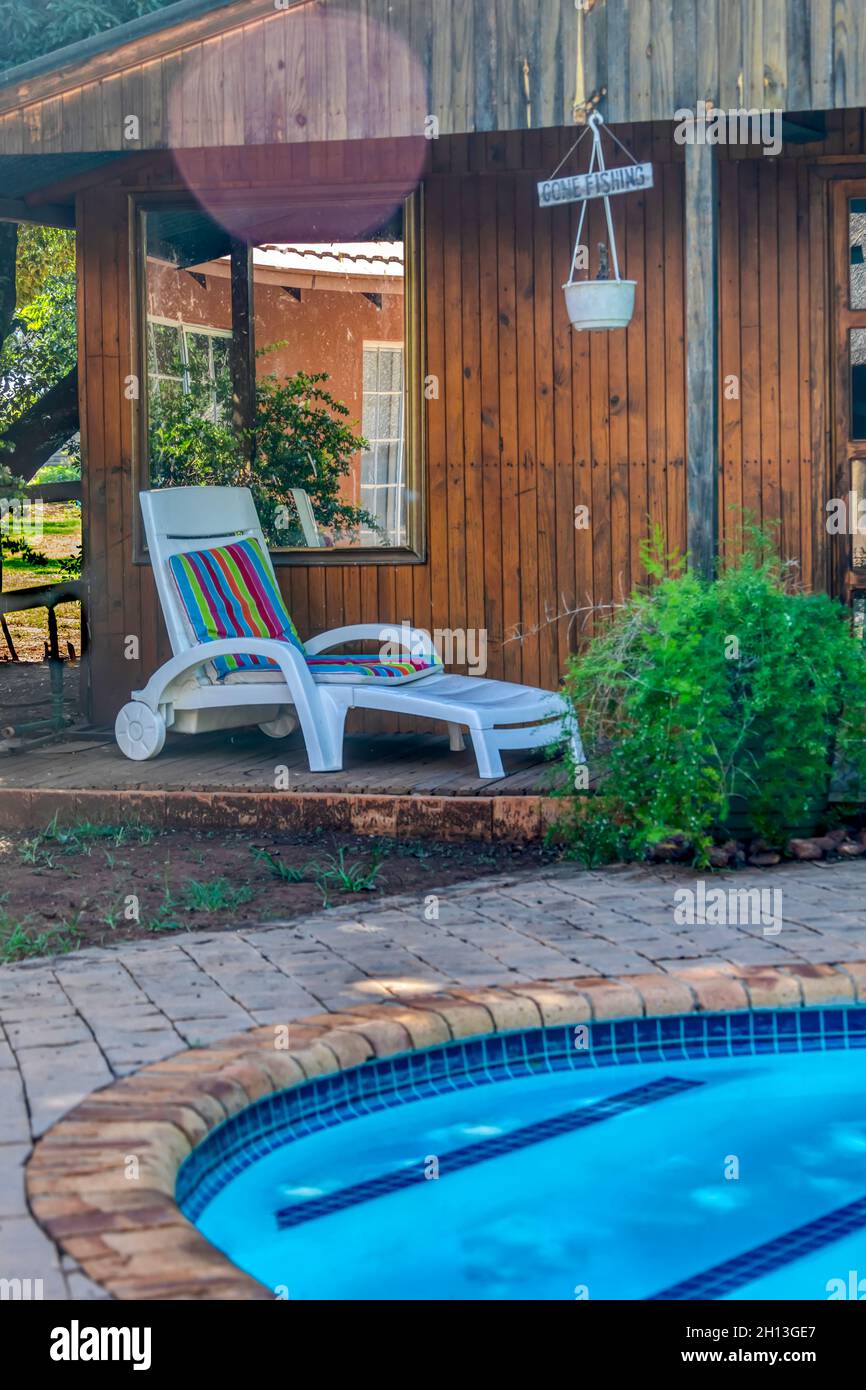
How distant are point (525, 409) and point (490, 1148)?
5085 millimetres

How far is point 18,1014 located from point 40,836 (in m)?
2.57

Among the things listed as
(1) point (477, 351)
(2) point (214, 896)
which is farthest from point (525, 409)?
(2) point (214, 896)

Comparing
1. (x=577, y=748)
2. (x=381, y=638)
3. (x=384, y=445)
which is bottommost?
(x=577, y=748)

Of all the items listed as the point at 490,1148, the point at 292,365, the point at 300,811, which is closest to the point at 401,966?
the point at 490,1148

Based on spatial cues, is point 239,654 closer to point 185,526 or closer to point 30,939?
point 185,526

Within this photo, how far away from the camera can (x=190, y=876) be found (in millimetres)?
6191

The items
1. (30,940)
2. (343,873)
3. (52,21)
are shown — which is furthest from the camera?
(52,21)

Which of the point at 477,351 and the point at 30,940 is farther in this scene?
the point at 477,351

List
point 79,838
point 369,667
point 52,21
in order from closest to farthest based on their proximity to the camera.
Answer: point 79,838 < point 369,667 < point 52,21

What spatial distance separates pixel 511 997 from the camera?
4488 millimetres

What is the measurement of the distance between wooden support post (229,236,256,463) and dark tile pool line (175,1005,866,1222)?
207 inches

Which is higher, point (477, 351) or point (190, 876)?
point (477, 351)
